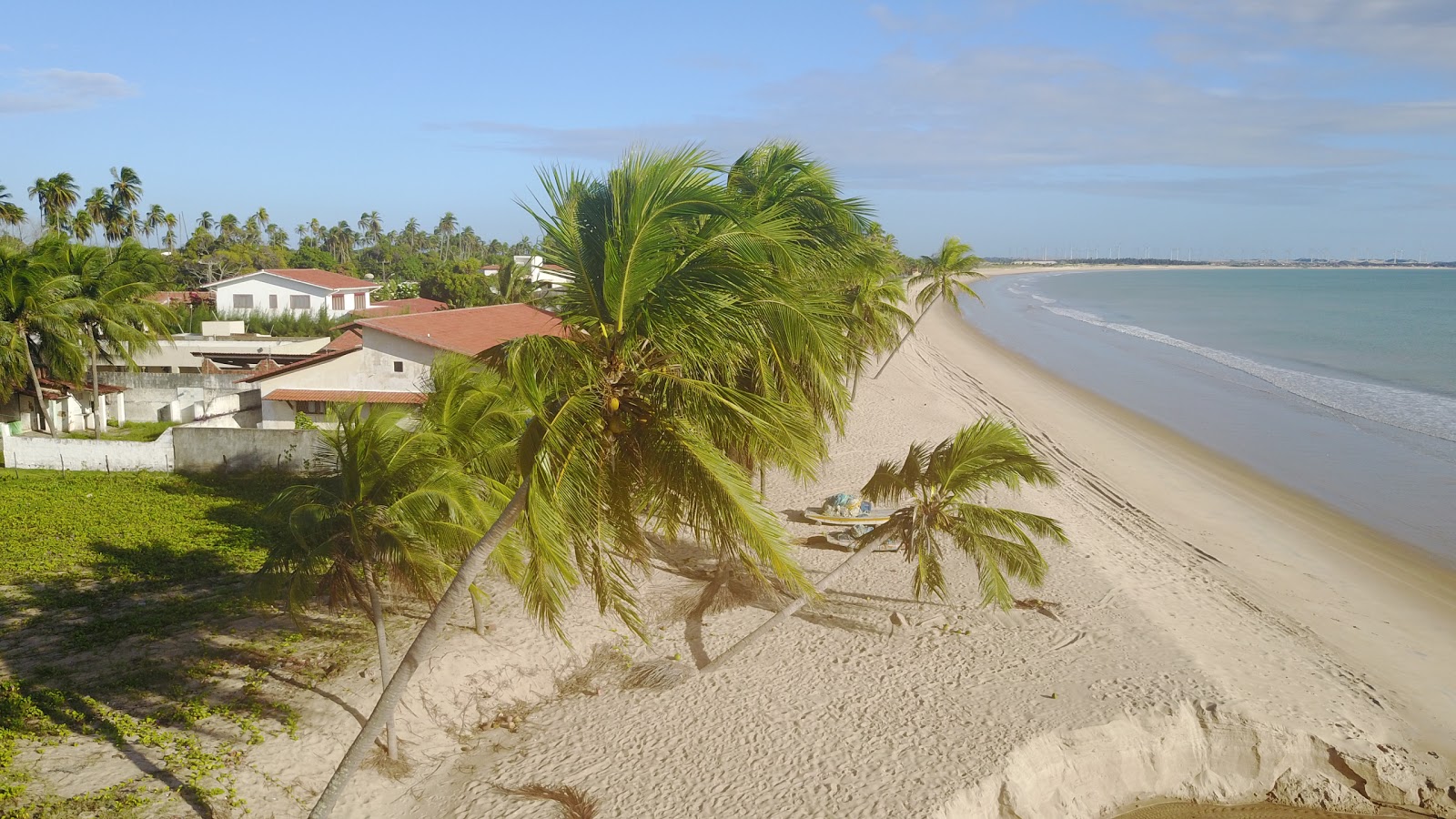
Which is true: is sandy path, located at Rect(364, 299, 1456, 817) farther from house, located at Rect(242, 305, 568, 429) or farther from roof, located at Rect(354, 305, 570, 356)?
house, located at Rect(242, 305, 568, 429)

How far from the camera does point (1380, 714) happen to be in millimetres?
10375

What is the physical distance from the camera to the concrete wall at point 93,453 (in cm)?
2031

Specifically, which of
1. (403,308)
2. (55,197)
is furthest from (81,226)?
(403,308)

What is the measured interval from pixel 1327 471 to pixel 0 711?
2418 cm

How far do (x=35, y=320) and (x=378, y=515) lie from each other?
20703 millimetres

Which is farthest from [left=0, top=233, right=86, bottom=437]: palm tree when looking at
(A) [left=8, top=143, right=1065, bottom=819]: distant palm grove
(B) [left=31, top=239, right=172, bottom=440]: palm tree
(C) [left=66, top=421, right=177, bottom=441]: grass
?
(A) [left=8, top=143, right=1065, bottom=819]: distant palm grove

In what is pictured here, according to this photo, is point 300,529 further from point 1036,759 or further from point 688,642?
point 1036,759

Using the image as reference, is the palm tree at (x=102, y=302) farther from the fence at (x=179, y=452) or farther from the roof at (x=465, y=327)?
the roof at (x=465, y=327)

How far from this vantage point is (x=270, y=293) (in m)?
47.0

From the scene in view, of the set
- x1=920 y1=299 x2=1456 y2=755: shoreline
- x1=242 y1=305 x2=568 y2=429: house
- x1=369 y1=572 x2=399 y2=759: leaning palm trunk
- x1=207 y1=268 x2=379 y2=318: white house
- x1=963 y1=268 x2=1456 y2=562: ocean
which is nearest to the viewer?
x1=369 y1=572 x2=399 y2=759: leaning palm trunk

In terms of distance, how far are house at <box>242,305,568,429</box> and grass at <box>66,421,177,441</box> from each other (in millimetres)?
3196

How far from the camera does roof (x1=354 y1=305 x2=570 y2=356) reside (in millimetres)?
22516

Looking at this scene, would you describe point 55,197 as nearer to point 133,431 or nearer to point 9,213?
point 9,213

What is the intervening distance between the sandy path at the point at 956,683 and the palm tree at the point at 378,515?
2.02 meters
